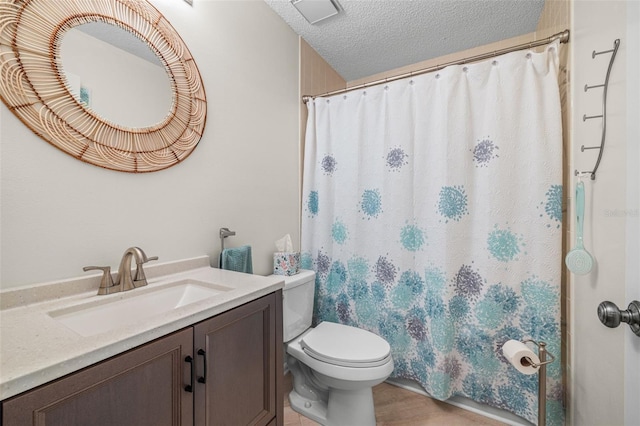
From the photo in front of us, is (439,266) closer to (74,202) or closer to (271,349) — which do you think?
(271,349)

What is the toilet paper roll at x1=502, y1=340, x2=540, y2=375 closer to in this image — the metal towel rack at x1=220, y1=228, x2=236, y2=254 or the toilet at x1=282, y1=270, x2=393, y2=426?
the toilet at x1=282, y1=270, x2=393, y2=426

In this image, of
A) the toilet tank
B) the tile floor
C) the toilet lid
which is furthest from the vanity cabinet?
the tile floor

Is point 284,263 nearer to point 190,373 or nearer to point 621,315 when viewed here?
point 190,373

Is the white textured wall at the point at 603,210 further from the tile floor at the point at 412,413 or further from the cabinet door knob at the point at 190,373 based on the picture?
the cabinet door knob at the point at 190,373

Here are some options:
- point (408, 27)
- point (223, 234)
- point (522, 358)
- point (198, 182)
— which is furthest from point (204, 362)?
point (408, 27)

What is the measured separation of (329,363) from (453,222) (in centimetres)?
102

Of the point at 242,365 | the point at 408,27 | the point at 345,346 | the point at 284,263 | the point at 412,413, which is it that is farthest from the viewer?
the point at 408,27

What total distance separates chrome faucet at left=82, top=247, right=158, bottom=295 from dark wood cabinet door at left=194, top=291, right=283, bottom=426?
412 millimetres

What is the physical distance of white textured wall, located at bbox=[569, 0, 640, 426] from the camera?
768mm

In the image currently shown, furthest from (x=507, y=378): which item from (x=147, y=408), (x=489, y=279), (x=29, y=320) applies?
(x=29, y=320)

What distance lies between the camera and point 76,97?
3.08 ft

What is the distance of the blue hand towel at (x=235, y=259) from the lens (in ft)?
4.43

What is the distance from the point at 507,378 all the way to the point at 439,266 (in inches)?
26.4

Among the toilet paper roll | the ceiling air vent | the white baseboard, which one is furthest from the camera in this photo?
the ceiling air vent
